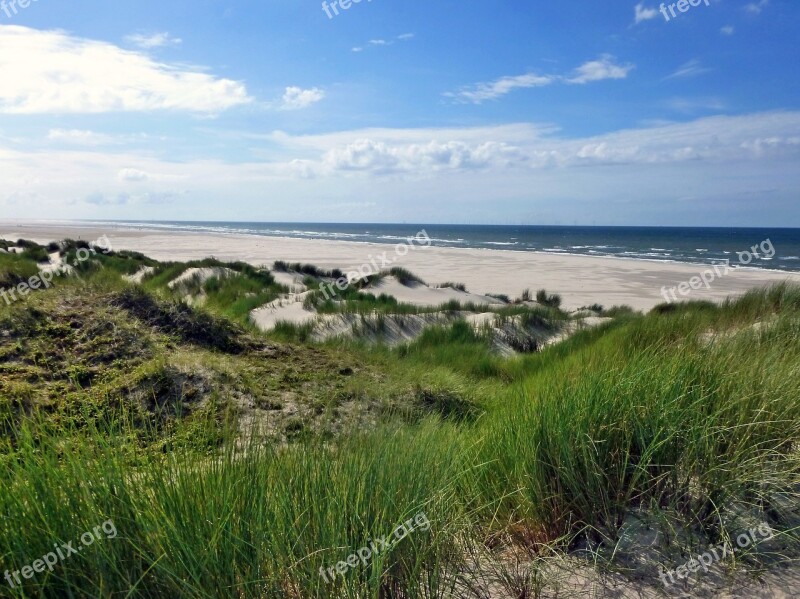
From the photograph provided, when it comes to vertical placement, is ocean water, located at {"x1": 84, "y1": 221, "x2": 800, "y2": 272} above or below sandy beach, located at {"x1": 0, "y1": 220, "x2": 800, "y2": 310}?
above

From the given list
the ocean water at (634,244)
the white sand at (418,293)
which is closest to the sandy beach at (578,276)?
the white sand at (418,293)

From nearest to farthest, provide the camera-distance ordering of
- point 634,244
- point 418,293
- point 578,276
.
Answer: point 418,293
point 578,276
point 634,244

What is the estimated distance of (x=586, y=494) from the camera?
3014mm

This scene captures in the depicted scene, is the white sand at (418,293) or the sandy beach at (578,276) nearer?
the white sand at (418,293)

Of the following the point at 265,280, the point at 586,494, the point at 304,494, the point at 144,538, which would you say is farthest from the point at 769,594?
the point at 265,280

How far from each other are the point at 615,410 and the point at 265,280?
13.6m

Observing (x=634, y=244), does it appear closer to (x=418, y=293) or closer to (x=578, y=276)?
(x=578, y=276)

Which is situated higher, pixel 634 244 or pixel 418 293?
pixel 634 244

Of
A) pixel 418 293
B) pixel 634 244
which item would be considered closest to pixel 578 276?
pixel 418 293

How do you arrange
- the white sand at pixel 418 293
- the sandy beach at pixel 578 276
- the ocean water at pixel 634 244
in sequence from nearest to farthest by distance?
the white sand at pixel 418 293
the sandy beach at pixel 578 276
the ocean water at pixel 634 244

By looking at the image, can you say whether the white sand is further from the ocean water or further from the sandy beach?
the ocean water

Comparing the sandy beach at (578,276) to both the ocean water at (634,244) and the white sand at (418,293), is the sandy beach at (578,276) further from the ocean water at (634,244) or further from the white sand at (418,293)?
the ocean water at (634,244)

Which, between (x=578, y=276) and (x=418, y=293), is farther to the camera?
(x=578, y=276)

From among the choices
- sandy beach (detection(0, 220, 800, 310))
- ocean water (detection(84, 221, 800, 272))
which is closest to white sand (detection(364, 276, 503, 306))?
sandy beach (detection(0, 220, 800, 310))
